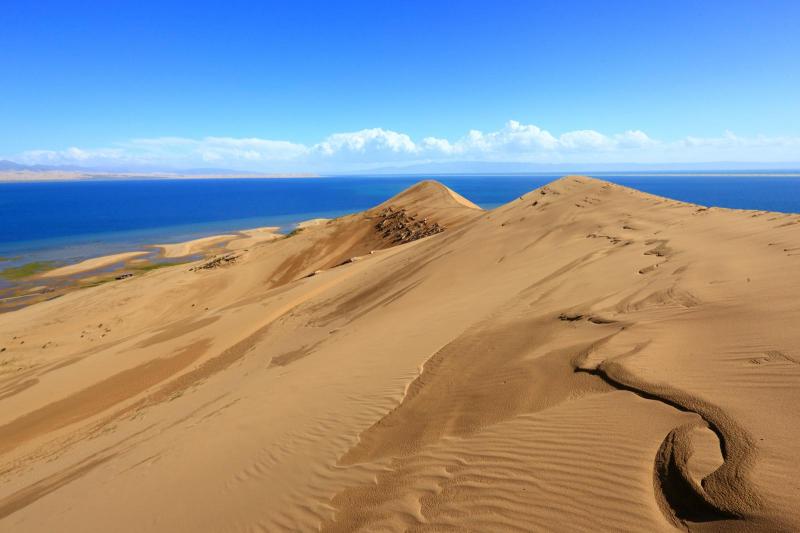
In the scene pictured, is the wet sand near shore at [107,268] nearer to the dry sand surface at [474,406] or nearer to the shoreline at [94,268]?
the shoreline at [94,268]

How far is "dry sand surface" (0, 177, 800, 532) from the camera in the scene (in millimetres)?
3049

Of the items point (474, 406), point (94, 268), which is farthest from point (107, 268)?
point (474, 406)

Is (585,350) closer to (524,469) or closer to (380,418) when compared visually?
(524,469)

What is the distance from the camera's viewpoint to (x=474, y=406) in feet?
15.7

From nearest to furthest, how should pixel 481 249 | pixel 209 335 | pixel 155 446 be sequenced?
pixel 155 446
pixel 209 335
pixel 481 249

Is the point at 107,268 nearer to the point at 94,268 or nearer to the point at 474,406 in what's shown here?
the point at 94,268

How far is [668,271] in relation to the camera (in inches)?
306

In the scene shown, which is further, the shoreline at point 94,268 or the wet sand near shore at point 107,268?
the shoreline at point 94,268

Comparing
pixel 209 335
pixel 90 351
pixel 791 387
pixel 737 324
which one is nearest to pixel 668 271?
pixel 737 324

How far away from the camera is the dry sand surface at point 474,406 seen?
3.05 m

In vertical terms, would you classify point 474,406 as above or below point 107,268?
above

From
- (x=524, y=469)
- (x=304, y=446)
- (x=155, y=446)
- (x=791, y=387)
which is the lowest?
(x=155, y=446)

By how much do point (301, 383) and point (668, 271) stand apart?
22.2 ft

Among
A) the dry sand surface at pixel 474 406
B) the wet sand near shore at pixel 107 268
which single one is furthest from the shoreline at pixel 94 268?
the dry sand surface at pixel 474 406
